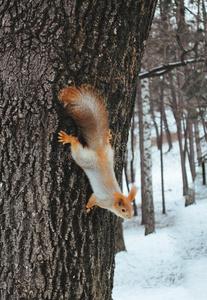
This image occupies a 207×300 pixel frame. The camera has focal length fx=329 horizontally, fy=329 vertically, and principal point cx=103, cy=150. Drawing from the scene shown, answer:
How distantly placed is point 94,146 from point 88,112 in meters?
0.17

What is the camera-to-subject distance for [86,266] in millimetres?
1654

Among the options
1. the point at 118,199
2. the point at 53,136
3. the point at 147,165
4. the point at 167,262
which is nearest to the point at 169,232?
the point at 147,165

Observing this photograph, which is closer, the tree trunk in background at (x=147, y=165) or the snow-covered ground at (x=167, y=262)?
the snow-covered ground at (x=167, y=262)

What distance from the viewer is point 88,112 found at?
1.56 m

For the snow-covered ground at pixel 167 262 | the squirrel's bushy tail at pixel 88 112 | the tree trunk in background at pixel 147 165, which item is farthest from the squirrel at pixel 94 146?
the tree trunk in background at pixel 147 165

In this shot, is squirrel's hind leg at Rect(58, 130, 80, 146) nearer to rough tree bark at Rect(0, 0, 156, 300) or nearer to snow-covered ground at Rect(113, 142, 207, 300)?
rough tree bark at Rect(0, 0, 156, 300)

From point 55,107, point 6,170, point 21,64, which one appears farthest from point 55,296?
point 21,64

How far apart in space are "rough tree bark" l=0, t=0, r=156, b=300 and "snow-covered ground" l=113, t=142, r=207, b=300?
4163 millimetres

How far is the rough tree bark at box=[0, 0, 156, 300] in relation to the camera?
1.54 m

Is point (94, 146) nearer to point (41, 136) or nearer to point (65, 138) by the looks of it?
point (65, 138)

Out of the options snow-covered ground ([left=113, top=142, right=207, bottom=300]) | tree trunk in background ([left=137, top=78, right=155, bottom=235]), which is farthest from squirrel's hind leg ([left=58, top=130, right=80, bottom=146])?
tree trunk in background ([left=137, top=78, right=155, bottom=235])

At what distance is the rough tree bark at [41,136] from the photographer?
1.54m

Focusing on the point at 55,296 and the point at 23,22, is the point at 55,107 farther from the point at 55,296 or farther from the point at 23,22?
the point at 55,296

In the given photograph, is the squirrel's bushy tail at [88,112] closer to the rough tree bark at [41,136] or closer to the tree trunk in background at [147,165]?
the rough tree bark at [41,136]
